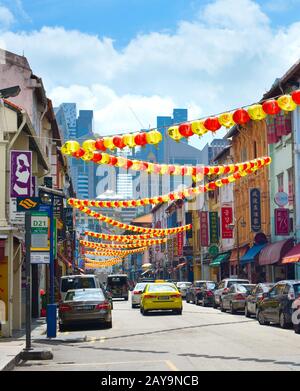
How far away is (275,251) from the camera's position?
4006 cm

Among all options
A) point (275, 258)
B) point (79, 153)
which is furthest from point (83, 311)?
point (275, 258)

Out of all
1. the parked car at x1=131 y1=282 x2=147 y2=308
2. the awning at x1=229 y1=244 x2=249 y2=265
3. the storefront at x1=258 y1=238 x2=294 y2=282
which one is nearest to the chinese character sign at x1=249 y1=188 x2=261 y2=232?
the storefront at x1=258 y1=238 x2=294 y2=282

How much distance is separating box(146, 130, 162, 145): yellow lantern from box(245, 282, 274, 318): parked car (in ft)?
25.9

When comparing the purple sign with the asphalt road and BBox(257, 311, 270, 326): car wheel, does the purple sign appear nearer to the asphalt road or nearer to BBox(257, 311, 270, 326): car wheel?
the asphalt road

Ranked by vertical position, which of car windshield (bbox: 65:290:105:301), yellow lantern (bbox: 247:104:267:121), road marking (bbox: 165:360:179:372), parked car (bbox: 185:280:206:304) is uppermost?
yellow lantern (bbox: 247:104:267:121)

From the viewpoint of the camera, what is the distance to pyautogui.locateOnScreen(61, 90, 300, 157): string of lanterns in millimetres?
18797

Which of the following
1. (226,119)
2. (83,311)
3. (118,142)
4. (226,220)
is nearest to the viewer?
(226,119)

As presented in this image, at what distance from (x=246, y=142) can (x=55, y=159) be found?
13868 millimetres

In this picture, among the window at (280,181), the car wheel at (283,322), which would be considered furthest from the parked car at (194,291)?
the car wheel at (283,322)

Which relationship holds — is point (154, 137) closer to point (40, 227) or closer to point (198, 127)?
Answer: point (198, 127)

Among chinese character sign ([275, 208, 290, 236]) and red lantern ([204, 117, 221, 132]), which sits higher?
red lantern ([204, 117, 221, 132])

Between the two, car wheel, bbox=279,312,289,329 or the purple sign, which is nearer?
the purple sign

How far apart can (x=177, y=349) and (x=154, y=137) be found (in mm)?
7149
